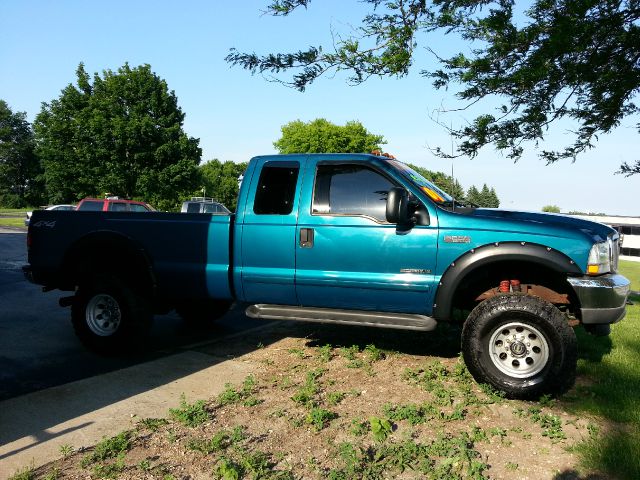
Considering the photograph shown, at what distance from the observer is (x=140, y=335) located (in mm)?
5672

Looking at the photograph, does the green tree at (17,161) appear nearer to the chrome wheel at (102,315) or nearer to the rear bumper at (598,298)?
the chrome wheel at (102,315)

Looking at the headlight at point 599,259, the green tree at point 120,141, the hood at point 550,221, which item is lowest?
the headlight at point 599,259

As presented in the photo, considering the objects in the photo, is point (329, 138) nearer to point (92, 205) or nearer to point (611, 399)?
point (92, 205)

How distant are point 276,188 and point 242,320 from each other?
3064mm

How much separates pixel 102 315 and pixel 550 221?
489 centimetres

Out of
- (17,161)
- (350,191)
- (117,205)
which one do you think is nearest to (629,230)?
(117,205)

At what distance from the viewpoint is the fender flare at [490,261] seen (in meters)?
4.36

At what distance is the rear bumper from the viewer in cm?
429

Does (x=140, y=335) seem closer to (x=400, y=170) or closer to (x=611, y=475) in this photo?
(x=400, y=170)

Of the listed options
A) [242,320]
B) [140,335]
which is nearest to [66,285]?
[140,335]

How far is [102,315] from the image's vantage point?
234 inches

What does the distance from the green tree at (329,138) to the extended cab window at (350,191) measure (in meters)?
52.6

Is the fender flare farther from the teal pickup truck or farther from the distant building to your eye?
the distant building

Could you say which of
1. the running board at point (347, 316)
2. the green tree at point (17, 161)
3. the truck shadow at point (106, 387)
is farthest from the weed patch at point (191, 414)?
the green tree at point (17, 161)
